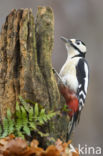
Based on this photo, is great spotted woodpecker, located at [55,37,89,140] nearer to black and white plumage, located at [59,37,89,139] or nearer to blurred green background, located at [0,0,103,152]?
black and white plumage, located at [59,37,89,139]

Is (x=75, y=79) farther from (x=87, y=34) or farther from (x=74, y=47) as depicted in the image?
(x=87, y=34)

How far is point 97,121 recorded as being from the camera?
32.9 feet

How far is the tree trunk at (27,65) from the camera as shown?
3.92m

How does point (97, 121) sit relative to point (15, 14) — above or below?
below

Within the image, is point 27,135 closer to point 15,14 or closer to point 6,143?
point 6,143

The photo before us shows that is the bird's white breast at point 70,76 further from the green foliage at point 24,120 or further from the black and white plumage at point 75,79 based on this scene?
the green foliage at point 24,120

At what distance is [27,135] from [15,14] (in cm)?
107

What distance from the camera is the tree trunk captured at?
154 inches

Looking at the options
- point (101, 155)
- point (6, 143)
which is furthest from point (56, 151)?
point (101, 155)

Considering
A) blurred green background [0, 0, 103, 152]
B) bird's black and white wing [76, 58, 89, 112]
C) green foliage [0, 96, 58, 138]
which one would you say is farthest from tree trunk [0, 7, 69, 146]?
blurred green background [0, 0, 103, 152]

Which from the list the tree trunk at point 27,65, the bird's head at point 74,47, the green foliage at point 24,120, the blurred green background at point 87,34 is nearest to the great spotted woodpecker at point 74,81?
the bird's head at point 74,47

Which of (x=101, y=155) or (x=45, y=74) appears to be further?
(x=101, y=155)

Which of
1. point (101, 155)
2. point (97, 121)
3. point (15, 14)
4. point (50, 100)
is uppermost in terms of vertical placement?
point (15, 14)

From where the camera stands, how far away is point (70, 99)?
16.4ft
